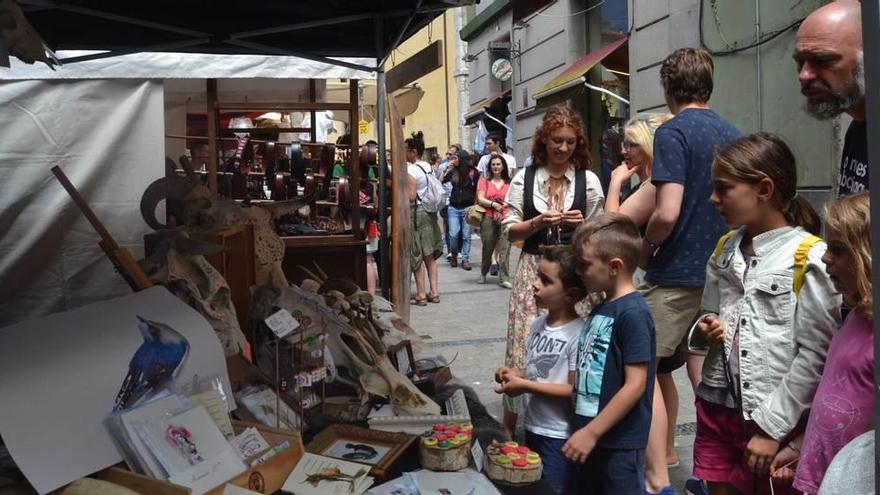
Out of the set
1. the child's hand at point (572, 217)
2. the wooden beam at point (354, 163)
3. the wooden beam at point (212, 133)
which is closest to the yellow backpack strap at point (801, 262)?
the child's hand at point (572, 217)

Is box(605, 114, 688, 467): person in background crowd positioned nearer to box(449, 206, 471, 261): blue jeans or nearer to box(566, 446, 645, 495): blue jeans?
box(566, 446, 645, 495): blue jeans

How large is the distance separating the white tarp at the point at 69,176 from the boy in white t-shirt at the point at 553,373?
3.81 meters

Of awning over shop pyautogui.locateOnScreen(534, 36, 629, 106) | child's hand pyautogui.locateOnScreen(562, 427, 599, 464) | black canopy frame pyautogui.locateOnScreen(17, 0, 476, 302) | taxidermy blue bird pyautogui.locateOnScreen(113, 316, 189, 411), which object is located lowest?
child's hand pyautogui.locateOnScreen(562, 427, 599, 464)

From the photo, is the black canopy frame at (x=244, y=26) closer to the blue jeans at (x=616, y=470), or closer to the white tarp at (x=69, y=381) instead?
the white tarp at (x=69, y=381)

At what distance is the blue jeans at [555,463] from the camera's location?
110 inches

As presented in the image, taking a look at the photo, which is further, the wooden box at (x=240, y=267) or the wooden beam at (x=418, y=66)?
the wooden beam at (x=418, y=66)

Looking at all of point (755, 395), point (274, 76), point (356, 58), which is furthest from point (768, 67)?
point (755, 395)

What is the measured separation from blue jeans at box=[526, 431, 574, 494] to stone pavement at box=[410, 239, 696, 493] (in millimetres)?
1025

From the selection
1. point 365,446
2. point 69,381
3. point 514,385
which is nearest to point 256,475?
point 365,446

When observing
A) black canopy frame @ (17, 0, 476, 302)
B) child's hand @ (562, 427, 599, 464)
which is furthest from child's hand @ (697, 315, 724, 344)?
black canopy frame @ (17, 0, 476, 302)

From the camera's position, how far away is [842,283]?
1.84 meters

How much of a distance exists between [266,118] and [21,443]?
8.64m

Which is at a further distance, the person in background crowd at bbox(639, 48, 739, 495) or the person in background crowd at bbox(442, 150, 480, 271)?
the person in background crowd at bbox(442, 150, 480, 271)

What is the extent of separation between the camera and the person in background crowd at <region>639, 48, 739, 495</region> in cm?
326
